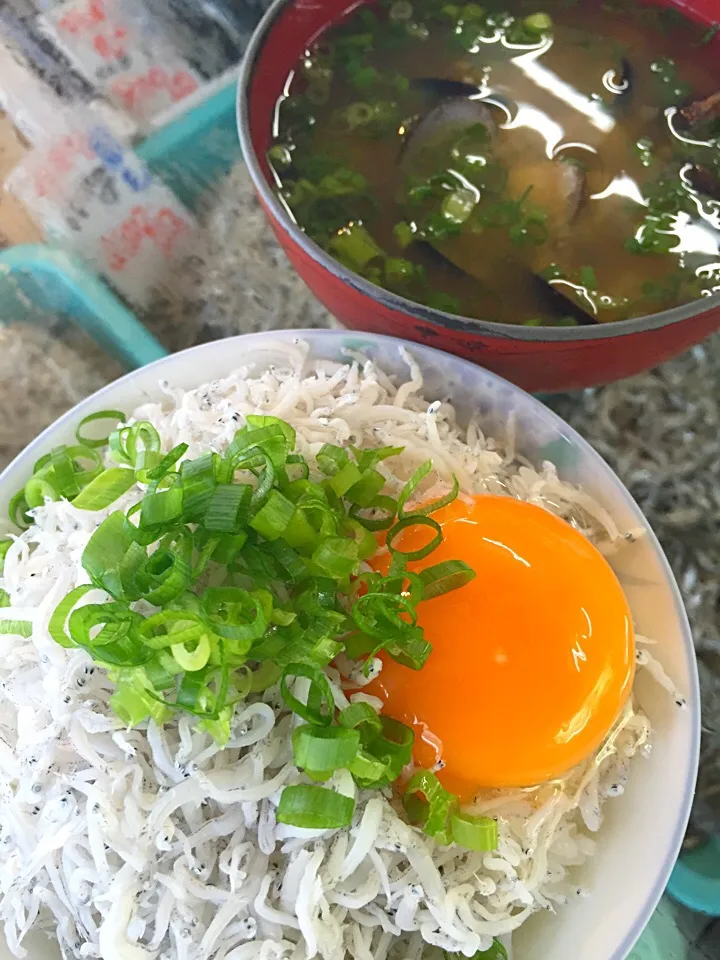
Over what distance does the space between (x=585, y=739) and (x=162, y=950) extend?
61 centimetres

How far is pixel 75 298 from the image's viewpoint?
175 cm

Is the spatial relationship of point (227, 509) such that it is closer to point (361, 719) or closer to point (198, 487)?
point (198, 487)

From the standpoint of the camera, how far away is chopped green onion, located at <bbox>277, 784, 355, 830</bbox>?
3.26 feet

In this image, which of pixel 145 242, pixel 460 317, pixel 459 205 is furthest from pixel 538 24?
pixel 145 242

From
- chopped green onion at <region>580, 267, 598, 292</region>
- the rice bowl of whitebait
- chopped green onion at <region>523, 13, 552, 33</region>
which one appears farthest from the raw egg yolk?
chopped green onion at <region>523, 13, 552, 33</region>

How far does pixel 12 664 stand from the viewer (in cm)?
119

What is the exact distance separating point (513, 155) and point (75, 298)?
0.92 meters

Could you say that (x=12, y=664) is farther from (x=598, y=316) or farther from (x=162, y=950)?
(x=598, y=316)

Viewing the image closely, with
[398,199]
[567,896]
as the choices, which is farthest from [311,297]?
[567,896]

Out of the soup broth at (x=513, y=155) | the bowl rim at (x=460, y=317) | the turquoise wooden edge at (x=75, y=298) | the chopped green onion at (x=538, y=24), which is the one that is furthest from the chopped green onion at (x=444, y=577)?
the chopped green onion at (x=538, y=24)

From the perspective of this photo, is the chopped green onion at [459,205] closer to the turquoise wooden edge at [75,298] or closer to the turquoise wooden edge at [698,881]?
the turquoise wooden edge at [75,298]

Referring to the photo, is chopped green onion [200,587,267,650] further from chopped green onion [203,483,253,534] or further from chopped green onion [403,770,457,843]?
chopped green onion [403,770,457,843]

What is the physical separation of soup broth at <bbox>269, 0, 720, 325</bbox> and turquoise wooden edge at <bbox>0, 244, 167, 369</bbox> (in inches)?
19.5

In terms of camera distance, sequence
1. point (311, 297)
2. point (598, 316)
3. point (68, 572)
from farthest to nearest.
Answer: point (311, 297)
point (598, 316)
point (68, 572)
